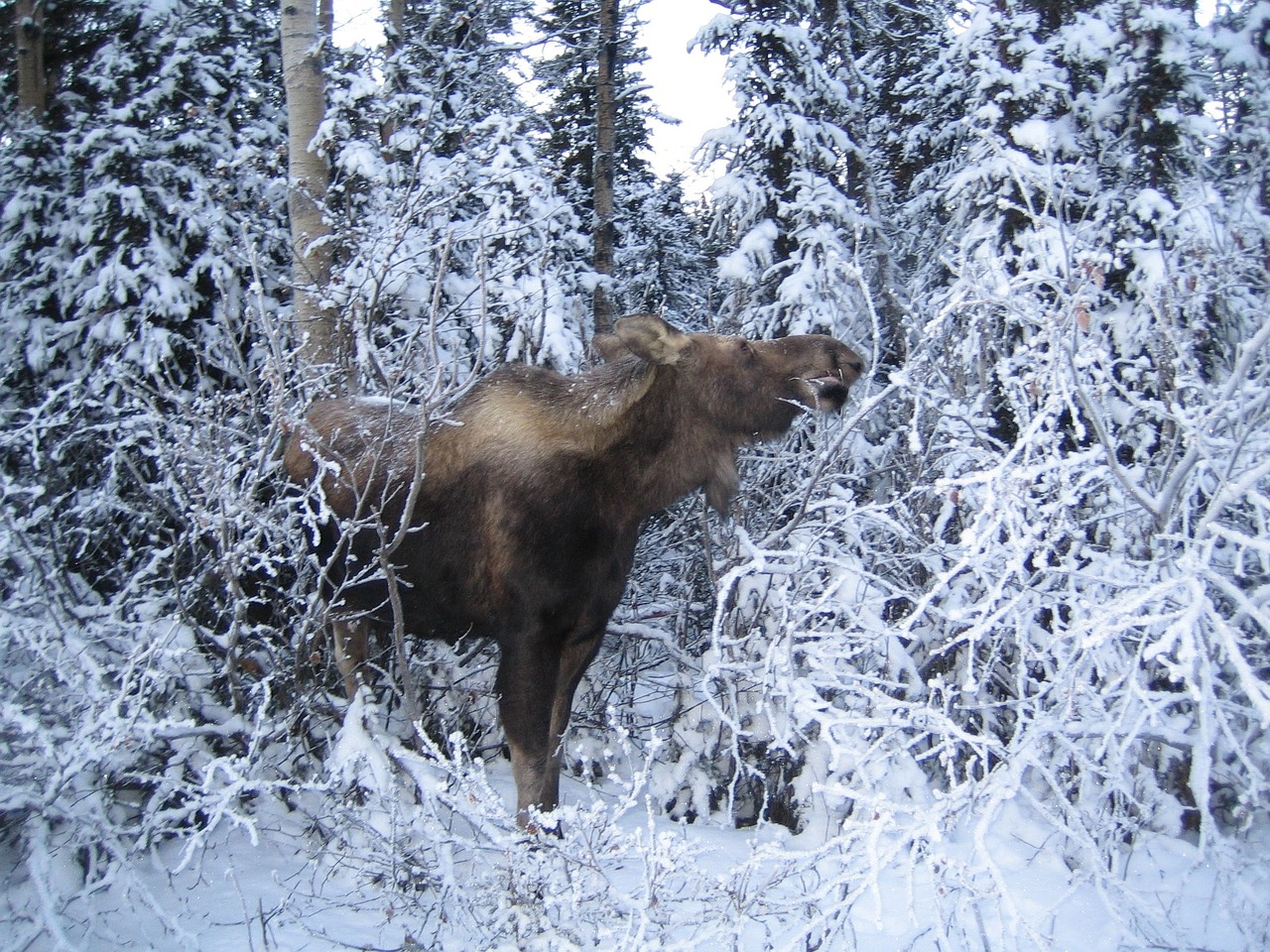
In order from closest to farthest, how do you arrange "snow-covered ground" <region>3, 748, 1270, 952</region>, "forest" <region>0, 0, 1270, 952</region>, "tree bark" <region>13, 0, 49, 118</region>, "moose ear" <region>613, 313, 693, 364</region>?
"snow-covered ground" <region>3, 748, 1270, 952</region>
"forest" <region>0, 0, 1270, 952</region>
"moose ear" <region>613, 313, 693, 364</region>
"tree bark" <region>13, 0, 49, 118</region>

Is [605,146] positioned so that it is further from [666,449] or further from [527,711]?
[527,711]

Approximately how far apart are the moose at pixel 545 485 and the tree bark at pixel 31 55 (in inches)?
284

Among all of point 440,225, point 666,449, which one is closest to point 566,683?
point 666,449

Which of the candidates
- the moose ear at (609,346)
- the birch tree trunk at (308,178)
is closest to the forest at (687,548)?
the birch tree trunk at (308,178)

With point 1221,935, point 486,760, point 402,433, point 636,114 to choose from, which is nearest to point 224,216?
point 402,433

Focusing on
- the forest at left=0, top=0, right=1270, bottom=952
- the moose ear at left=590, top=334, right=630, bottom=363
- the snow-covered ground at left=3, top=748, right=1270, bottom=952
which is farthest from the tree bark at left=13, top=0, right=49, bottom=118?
the snow-covered ground at left=3, top=748, right=1270, bottom=952

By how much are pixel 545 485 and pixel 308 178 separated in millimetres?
3315

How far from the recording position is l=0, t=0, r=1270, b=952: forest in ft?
10.5

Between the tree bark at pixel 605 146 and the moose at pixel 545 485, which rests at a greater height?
the tree bark at pixel 605 146

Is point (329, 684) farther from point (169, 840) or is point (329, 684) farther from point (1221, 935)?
point (1221, 935)

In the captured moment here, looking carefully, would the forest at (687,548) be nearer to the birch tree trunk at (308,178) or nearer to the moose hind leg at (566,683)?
the birch tree trunk at (308,178)

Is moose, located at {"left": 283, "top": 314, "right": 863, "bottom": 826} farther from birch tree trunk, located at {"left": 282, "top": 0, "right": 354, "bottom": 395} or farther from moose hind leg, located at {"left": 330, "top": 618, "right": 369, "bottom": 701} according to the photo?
birch tree trunk, located at {"left": 282, "top": 0, "right": 354, "bottom": 395}

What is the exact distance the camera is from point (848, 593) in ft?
16.3

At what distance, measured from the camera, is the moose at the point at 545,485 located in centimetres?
409
